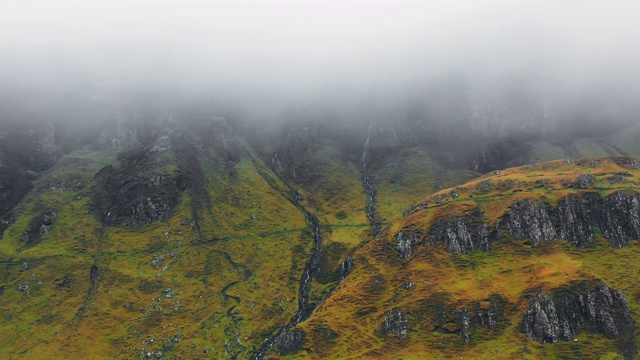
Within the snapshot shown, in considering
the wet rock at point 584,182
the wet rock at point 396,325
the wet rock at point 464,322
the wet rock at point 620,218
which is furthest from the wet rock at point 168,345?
the wet rock at point 584,182

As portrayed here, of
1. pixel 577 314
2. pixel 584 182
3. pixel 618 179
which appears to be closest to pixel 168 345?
pixel 577 314

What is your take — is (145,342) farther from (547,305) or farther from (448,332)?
(547,305)

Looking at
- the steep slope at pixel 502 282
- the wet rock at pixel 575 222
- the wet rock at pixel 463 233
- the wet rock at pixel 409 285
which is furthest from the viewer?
the wet rock at pixel 463 233

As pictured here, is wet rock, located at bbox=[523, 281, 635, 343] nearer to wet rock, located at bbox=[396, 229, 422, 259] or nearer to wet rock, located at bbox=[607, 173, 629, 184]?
wet rock, located at bbox=[396, 229, 422, 259]

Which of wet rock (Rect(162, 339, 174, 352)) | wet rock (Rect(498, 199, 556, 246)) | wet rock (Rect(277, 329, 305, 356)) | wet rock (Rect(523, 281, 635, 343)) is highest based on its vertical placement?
wet rock (Rect(498, 199, 556, 246))

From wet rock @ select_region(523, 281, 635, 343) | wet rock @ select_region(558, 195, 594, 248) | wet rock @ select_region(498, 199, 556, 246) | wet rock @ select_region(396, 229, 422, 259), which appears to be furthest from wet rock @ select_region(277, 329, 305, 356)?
wet rock @ select_region(558, 195, 594, 248)

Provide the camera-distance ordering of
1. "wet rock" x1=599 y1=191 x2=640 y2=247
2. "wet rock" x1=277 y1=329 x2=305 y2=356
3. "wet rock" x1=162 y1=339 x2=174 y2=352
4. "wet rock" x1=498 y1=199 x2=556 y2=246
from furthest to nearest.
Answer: "wet rock" x1=498 y1=199 x2=556 y2=246, "wet rock" x1=162 y1=339 x2=174 y2=352, "wet rock" x1=599 y1=191 x2=640 y2=247, "wet rock" x1=277 y1=329 x2=305 y2=356

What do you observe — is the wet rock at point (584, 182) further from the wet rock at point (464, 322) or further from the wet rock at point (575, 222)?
the wet rock at point (464, 322)
